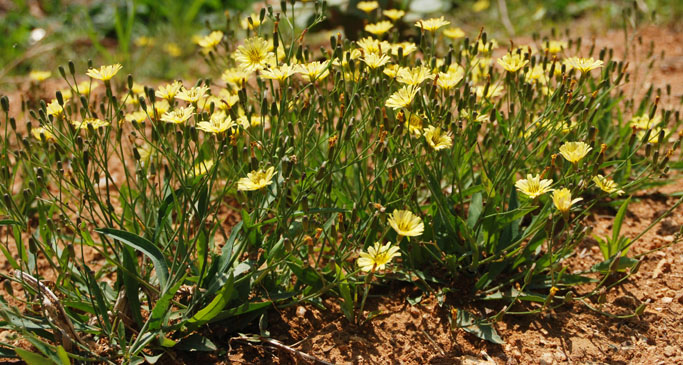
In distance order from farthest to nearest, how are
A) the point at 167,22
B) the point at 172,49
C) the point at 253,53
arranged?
the point at 167,22, the point at 172,49, the point at 253,53

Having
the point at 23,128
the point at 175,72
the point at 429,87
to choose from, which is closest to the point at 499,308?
the point at 429,87

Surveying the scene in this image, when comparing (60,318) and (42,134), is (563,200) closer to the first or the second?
(60,318)

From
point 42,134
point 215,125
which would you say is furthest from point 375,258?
point 42,134

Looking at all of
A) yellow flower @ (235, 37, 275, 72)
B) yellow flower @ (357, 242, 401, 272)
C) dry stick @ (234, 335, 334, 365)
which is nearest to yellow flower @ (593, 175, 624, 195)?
yellow flower @ (357, 242, 401, 272)

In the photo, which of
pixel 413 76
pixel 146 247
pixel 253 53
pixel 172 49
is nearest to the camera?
pixel 146 247

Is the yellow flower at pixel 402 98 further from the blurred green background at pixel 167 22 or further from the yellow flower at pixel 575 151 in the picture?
the blurred green background at pixel 167 22

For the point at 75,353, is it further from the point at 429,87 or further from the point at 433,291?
the point at 429,87

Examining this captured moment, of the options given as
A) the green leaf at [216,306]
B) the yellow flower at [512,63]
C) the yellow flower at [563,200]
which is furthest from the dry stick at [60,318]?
the yellow flower at [512,63]
